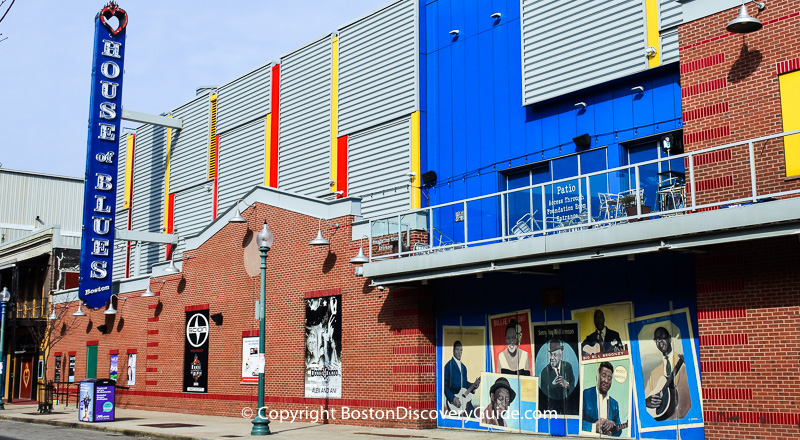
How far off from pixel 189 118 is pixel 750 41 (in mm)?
26489

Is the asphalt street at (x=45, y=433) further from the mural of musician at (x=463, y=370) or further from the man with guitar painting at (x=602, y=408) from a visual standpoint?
the man with guitar painting at (x=602, y=408)

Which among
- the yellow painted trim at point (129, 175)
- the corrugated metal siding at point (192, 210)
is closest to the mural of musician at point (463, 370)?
the corrugated metal siding at point (192, 210)

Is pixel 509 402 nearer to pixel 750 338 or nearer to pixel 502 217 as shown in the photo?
pixel 502 217

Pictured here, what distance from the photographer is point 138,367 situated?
32062mm

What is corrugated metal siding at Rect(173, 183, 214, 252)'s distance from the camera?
33.2 m

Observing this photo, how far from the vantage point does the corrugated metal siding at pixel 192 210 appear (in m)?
33.2

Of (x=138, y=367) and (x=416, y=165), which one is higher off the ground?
(x=416, y=165)

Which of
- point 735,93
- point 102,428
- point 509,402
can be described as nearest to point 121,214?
point 102,428

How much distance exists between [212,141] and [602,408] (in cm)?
2237

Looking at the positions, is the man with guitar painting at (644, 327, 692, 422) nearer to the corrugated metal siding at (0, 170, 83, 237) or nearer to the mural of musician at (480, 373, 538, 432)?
the mural of musician at (480, 373, 538, 432)

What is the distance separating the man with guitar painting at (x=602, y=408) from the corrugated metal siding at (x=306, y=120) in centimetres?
1349

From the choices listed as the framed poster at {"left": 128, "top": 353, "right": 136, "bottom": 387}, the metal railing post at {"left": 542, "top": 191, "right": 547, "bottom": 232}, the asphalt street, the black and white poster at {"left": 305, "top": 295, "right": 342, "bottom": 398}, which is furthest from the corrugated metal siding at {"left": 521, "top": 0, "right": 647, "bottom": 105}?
the framed poster at {"left": 128, "top": 353, "right": 136, "bottom": 387}

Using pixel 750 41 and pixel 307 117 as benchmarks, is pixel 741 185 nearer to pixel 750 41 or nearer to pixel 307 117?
pixel 750 41

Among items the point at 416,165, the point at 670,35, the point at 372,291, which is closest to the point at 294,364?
the point at 372,291
